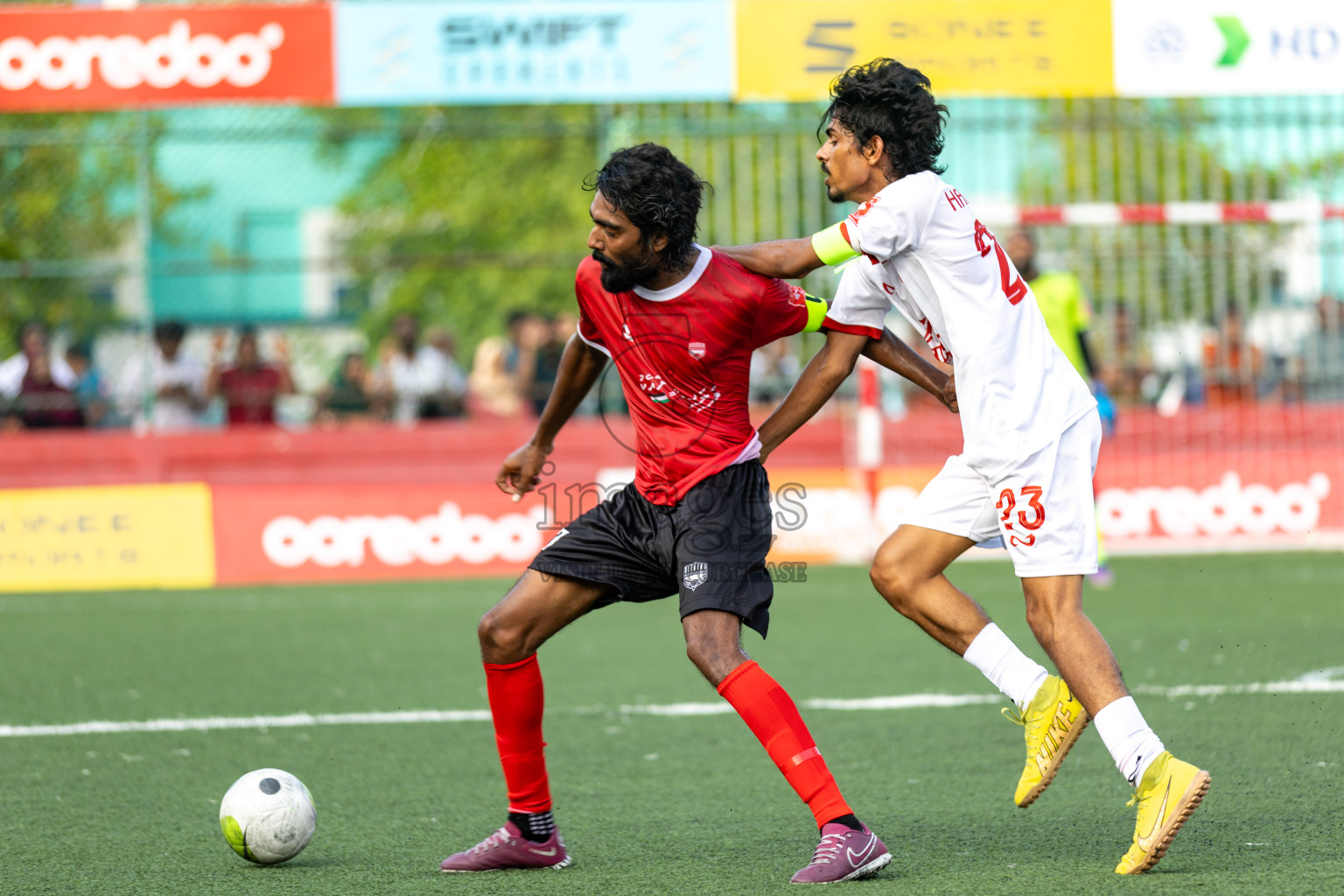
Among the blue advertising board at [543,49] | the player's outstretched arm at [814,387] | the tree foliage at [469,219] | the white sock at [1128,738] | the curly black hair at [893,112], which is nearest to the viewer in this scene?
the white sock at [1128,738]

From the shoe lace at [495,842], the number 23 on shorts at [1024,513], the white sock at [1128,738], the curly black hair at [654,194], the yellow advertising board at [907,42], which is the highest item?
the yellow advertising board at [907,42]

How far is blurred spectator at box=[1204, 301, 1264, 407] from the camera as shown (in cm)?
1335

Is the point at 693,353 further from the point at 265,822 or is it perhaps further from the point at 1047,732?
the point at 265,822

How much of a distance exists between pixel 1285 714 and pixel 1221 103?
364 inches

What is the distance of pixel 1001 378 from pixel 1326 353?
10297mm

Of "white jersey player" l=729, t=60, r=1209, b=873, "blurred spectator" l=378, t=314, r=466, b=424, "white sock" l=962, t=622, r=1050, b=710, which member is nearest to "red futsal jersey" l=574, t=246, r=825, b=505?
"white jersey player" l=729, t=60, r=1209, b=873

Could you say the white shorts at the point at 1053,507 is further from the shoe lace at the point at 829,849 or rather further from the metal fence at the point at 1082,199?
the metal fence at the point at 1082,199

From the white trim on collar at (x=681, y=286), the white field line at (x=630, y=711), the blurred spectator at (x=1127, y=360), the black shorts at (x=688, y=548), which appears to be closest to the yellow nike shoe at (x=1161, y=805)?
the black shorts at (x=688, y=548)

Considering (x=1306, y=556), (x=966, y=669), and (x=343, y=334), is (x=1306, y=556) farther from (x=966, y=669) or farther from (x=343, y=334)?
(x=343, y=334)

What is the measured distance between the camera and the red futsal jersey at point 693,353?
4.27 metres

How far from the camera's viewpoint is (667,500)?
4340mm

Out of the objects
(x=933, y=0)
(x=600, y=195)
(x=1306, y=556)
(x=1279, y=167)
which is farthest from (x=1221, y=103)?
(x=600, y=195)

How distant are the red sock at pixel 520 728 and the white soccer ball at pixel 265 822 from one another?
58 centimetres

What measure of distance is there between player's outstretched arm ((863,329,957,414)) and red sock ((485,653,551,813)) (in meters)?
1.30
